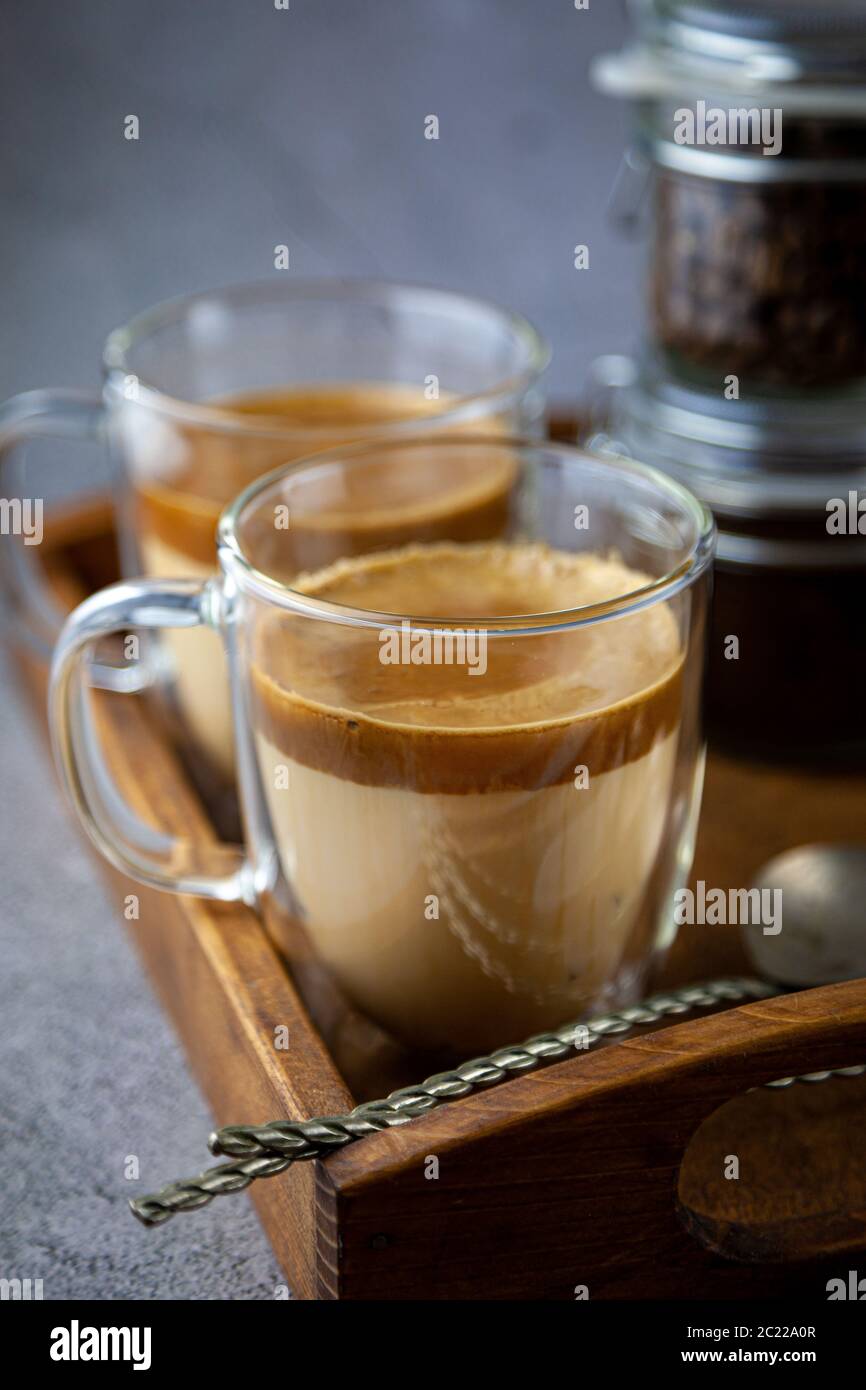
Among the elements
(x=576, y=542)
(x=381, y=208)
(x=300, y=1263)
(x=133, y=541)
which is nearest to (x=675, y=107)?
(x=576, y=542)

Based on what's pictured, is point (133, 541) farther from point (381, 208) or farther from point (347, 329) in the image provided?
point (381, 208)

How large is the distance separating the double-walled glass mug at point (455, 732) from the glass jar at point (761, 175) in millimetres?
120

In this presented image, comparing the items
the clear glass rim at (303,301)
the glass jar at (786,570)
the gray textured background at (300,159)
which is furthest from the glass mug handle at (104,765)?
the gray textured background at (300,159)

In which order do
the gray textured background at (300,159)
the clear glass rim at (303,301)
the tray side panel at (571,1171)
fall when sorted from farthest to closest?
the gray textured background at (300,159)
the clear glass rim at (303,301)
the tray side panel at (571,1171)

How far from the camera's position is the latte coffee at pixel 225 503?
0.70 m

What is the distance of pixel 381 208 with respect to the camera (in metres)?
1.54

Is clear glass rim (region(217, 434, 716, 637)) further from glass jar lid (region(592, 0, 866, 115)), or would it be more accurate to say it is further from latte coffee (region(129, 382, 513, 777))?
glass jar lid (region(592, 0, 866, 115))

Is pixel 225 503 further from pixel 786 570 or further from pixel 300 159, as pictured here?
pixel 300 159

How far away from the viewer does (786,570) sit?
756mm

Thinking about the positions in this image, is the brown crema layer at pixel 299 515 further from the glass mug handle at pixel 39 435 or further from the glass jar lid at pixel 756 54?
the glass jar lid at pixel 756 54

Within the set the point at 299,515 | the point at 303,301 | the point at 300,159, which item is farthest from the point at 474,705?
the point at 300,159

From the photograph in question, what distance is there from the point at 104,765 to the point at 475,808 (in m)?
0.19
